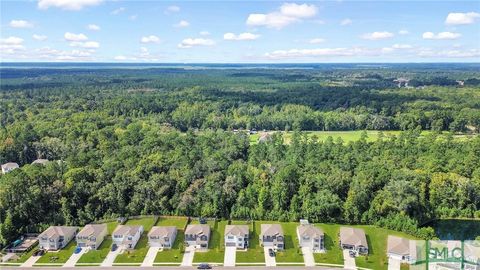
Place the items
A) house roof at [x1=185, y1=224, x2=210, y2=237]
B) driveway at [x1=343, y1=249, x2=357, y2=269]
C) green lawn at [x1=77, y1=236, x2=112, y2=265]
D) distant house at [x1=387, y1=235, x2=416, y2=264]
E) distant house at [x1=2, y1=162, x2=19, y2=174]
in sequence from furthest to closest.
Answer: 1. distant house at [x1=2, y1=162, x2=19, y2=174]
2. house roof at [x1=185, y1=224, x2=210, y2=237]
3. green lawn at [x1=77, y1=236, x2=112, y2=265]
4. distant house at [x1=387, y1=235, x2=416, y2=264]
5. driveway at [x1=343, y1=249, x2=357, y2=269]

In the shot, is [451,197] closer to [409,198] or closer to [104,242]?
[409,198]

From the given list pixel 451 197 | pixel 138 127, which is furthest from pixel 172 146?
pixel 451 197

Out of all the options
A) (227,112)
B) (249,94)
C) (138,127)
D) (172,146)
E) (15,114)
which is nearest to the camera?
(172,146)

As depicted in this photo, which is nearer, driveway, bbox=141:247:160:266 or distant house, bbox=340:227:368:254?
driveway, bbox=141:247:160:266

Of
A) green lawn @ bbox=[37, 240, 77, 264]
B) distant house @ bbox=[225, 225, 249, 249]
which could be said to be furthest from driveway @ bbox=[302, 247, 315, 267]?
green lawn @ bbox=[37, 240, 77, 264]

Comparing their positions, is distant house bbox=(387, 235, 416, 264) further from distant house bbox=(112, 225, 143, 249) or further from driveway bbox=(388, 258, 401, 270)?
distant house bbox=(112, 225, 143, 249)

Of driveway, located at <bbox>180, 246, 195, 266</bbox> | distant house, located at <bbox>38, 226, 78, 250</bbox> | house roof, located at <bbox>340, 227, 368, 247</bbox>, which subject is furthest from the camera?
distant house, located at <bbox>38, 226, 78, 250</bbox>
